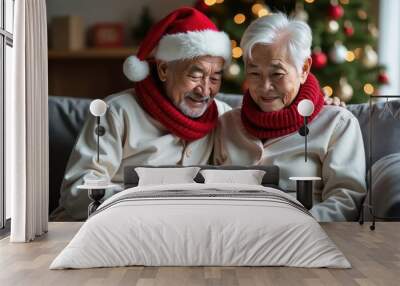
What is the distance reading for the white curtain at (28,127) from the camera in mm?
4613

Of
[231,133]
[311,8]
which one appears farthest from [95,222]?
[311,8]

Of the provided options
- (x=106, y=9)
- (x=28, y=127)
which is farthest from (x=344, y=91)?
(x=28, y=127)

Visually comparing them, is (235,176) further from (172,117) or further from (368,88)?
(368,88)

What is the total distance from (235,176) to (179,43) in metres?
1.12

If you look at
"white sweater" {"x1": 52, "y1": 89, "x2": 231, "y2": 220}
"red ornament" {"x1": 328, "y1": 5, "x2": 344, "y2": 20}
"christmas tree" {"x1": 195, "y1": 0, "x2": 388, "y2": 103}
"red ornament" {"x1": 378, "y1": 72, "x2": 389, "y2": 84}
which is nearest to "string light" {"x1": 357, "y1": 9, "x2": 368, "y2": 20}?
"christmas tree" {"x1": 195, "y1": 0, "x2": 388, "y2": 103}

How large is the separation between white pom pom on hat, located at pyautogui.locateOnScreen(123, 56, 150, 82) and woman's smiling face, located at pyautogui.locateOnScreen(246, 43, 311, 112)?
824 millimetres

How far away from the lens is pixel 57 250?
4.31 metres

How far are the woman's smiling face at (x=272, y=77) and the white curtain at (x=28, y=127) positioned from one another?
1.58 metres

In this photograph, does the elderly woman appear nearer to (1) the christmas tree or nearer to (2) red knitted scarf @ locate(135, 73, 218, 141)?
(2) red knitted scarf @ locate(135, 73, 218, 141)

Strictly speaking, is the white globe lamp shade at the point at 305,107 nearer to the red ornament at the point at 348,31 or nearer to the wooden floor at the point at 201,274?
the wooden floor at the point at 201,274

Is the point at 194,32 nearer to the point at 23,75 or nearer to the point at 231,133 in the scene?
the point at 231,133

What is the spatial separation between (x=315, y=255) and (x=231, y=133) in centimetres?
A: 206

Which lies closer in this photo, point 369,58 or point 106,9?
point 369,58

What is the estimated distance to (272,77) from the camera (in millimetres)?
5512
